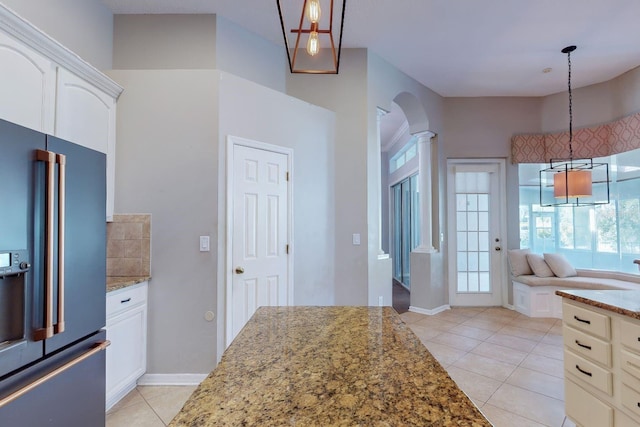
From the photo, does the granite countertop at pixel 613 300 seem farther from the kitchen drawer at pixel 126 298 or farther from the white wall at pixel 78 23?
the white wall at pixel 78 23

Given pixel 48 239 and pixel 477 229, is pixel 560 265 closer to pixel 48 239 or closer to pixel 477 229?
pixel 477 229

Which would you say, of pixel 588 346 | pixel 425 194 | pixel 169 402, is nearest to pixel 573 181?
pixel 425 194

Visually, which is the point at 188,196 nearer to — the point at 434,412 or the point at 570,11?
the point at 434,412

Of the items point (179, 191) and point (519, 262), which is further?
point (519, 262)

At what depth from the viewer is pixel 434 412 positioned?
663 millimetres

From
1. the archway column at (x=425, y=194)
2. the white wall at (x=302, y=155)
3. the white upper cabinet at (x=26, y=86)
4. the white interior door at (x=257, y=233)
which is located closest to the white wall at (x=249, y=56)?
the white wall at (x=302, y=155)

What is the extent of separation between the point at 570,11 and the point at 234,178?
11.1 ft

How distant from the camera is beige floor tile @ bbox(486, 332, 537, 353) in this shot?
10.5 ft

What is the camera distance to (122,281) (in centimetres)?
226

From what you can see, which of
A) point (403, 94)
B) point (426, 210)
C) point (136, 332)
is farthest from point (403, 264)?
point (136, 332)

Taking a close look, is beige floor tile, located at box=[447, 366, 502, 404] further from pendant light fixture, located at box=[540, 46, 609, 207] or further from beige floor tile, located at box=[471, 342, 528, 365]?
pendant light fixture, located at box=[540, 46, 609, 207]

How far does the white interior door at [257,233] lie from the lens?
2.63 metres

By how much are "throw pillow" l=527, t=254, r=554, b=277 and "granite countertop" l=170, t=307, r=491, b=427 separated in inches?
161

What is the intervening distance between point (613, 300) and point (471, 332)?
209 cm
